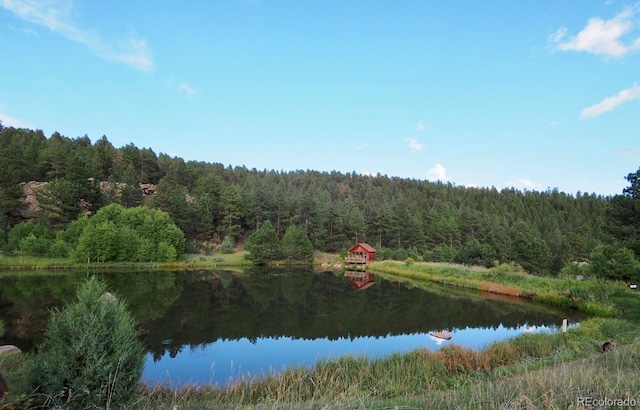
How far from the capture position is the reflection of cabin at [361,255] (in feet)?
173

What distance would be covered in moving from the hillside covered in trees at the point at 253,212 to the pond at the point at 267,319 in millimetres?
16467

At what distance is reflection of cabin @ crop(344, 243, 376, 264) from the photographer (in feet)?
173

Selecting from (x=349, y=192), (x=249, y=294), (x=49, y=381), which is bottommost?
(x=249, y=294)

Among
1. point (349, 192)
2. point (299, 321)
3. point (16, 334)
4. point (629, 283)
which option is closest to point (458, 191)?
point (349, 192)

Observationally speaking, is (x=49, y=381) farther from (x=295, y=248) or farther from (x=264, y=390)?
(x=295, y=248)

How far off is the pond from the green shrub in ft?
10.6

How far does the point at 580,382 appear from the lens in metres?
4.93

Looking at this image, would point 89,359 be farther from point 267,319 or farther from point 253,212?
point 253,212

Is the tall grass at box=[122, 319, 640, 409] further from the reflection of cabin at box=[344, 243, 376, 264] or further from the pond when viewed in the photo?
the reflection of cabin at box=[344, 243, 376, 264]

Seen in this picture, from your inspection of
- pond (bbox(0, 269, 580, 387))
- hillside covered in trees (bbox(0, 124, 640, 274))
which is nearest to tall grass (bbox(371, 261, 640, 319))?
pond (bbox(0, 269, 580, 387))

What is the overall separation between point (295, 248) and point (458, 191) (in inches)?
2880

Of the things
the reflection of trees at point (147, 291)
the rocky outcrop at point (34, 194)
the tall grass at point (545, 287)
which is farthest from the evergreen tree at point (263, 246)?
the rocky outcrop at point (34, 194)

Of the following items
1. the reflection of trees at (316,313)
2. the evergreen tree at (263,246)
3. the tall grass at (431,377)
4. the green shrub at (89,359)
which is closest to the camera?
the green shrub at (89,359)

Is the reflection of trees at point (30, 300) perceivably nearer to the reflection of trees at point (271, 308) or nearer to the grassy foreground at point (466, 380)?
the reflection of trees at point (271, 308)
